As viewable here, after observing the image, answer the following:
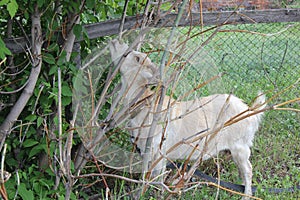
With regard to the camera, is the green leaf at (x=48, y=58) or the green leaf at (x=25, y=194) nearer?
the green leaf at (x=25, y=194)

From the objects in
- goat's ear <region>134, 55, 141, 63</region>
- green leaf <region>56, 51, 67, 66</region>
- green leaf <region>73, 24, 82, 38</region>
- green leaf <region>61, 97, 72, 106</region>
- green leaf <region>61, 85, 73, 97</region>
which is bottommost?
green leaf <region>61, 97, 72, 106</region>

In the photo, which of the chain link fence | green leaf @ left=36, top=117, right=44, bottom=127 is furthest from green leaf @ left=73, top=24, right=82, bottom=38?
the chain link fence

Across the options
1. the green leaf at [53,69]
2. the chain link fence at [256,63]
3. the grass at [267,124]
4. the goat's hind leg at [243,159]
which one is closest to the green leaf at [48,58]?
the green leaf at [53,69]

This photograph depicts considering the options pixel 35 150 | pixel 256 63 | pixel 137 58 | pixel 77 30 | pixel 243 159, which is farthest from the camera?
pixel 256 63

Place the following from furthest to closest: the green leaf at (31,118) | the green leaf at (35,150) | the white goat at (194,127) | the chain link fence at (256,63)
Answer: the chain link fence at (256,63)
the green leaf at (35,150)
the green leaf at (31,118)
the white goat at (194,127)

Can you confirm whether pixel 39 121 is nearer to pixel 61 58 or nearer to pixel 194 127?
pixel 61 58

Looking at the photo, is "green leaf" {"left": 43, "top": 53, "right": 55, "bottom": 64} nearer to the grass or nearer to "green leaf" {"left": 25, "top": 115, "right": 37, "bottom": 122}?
"green leaf" {"left": 25, "top": 115, "right": 37, "bottom": 122}

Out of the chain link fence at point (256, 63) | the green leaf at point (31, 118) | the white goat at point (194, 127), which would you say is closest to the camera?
the white goat at point (194, 127)

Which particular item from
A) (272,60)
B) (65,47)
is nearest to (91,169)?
(65,47)

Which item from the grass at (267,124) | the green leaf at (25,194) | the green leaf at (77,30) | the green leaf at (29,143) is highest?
the green leaf at (77,30)

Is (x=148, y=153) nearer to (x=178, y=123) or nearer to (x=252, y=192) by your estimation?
(x=178, y=123)

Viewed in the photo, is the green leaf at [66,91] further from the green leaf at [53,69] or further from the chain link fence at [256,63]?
the chain link fence at [256,63]

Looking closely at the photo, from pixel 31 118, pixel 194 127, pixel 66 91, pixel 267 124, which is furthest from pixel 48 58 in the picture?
pixel 267 124

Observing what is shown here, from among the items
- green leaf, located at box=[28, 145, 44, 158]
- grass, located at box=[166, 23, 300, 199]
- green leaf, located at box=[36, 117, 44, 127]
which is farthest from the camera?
grass, located at box=[166, 23, 300, 199]
